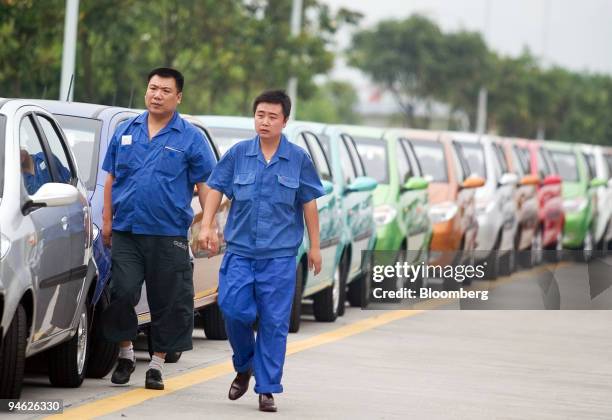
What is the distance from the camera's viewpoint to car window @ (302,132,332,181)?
15.4 m

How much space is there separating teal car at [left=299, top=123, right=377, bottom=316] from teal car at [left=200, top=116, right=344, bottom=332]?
0.14 metres

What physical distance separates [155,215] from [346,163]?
7492mm

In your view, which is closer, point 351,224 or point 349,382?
point 349,382

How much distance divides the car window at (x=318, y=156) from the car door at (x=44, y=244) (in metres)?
5.96

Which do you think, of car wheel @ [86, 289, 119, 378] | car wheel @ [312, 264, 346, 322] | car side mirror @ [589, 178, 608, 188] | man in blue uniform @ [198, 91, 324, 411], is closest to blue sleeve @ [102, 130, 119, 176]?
man in blue uniform @ [198, 91, 324, 411]

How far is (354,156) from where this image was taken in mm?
17625

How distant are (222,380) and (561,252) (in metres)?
17.7

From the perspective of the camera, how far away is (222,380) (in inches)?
421

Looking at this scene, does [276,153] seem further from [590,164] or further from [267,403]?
[590,164]

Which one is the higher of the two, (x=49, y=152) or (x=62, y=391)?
(x=49, y=152)

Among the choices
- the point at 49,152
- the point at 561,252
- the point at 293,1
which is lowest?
the point at 561,252

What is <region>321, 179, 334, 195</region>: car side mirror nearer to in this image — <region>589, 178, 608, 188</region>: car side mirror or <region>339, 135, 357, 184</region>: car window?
<region>339, 135, 357, 184</region>: car window

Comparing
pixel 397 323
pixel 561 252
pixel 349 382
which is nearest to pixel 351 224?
pixel 397 323

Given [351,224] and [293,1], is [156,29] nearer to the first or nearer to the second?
[293,1]
